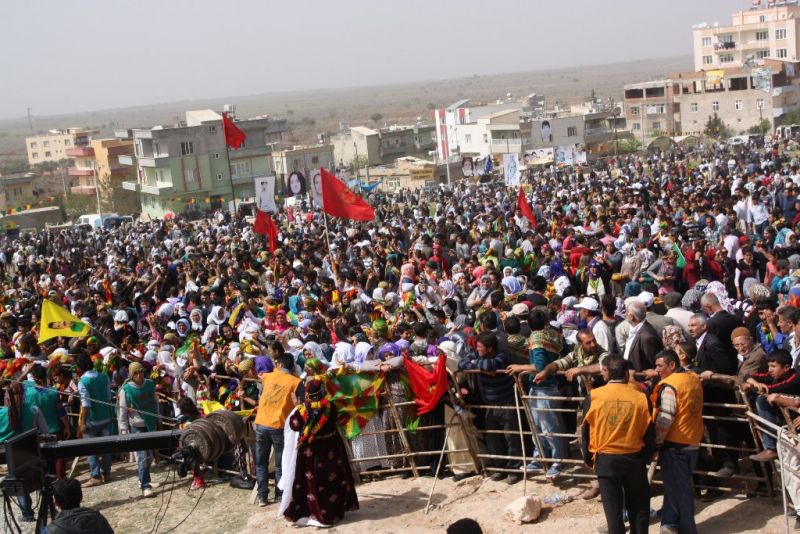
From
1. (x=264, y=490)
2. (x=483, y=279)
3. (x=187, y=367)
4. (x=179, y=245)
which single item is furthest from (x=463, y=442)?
(x=179, y=245)

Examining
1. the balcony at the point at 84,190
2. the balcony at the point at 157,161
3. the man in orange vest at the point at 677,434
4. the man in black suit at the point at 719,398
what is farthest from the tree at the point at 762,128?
the man in orange vest at the point at 677,434

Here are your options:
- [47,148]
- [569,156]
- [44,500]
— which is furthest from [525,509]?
[47,148]

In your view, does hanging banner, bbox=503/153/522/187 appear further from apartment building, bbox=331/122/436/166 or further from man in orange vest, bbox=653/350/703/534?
apartment building, bbox=331/122/436/166

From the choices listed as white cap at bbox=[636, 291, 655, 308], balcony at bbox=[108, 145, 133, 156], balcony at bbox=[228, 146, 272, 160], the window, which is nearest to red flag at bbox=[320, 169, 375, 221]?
white cap at bbox=[636, 291, 655, 308]

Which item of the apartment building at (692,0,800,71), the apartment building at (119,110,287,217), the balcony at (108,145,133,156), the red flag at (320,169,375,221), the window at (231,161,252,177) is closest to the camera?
the red flag at (320,169,375,221)

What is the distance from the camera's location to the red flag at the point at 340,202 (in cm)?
1667

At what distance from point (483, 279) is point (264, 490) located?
16.3ft

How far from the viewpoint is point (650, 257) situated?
41.5ft

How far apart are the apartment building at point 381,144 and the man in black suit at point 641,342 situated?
72.2m

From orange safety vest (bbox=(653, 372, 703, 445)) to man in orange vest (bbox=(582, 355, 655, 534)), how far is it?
0.58 ft

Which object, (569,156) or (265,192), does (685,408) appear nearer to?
(265,192)

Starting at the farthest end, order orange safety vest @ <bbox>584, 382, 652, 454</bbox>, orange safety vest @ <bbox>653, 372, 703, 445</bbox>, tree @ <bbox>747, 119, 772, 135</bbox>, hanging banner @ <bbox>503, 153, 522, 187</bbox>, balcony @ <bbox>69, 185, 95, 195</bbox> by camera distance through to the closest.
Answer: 1. balcony @ <bbox>69, 185, 95, 195</bbox>
2. tree @ <bbox>747, 119, 772, 135</bbox>
3. hanging banner @ <bbox>503, 153, 522, 187</bbox>
4. orange safety vest @ <bbox>653, 372, 703, 445</bbox>
5. orange safety vest @ <bbox>584, 382, 652, 454</bbox>

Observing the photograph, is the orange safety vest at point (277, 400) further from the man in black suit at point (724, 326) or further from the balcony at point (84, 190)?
the balcony at point (84, 190)

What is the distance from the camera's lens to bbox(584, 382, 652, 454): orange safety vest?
5.83 meters
